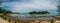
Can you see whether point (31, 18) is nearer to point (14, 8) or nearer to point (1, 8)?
point (14, 8)

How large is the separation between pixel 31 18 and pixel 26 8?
4.1 inches

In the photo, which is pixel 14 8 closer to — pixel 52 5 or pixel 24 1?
pixel 24 1

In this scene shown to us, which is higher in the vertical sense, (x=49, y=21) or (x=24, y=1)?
(x=24, y=1)

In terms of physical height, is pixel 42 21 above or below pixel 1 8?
below

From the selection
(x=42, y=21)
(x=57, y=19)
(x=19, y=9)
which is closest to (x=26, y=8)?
(x=19, y=9)

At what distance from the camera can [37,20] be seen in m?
A: 0.78

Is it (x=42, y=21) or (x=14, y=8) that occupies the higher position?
(x=14, y=8)

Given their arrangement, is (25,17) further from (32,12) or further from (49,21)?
(49,21)

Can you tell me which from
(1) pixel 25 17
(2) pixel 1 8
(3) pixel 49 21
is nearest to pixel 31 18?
(1) pixel 25 17

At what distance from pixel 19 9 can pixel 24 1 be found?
0.09 metres

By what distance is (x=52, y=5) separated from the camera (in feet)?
2.62

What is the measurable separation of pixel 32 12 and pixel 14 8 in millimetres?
173

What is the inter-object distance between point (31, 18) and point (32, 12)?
6 cm

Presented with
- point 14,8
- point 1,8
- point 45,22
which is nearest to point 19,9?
point 14,8
